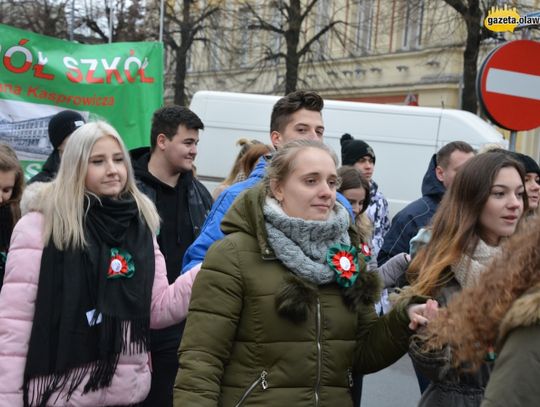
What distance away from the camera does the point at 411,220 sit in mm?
5176

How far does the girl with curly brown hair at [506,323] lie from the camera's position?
1.89m

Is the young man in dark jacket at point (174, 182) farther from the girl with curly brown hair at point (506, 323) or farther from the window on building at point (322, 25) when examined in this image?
the window on building at point (322, 25)

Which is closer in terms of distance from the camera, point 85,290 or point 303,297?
point 303,297

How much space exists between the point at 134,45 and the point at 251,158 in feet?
8.40

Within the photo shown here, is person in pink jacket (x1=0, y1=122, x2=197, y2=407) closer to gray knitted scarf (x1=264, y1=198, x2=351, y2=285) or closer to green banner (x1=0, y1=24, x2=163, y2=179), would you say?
gray knitted scarf (x1=264, y1=198, x2=351, y2=285)

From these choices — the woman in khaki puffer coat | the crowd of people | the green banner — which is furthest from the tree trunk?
the woman in khaki puffer coat

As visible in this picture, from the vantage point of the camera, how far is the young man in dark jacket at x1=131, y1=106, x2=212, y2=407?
4.73m

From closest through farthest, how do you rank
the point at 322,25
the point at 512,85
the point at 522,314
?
the point at 522,314 < the point at 512,85 < the point at 322,25

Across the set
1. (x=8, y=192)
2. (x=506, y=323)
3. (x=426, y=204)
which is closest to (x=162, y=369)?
(x=8, y=192)

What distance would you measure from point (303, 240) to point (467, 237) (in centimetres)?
68

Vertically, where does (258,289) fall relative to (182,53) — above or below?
below

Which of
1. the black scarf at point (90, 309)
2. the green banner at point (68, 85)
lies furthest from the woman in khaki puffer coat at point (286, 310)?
the green banner at point (68, 85)

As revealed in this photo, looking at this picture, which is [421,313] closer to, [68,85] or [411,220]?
[411,220]

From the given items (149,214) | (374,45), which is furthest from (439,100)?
(149,214)
